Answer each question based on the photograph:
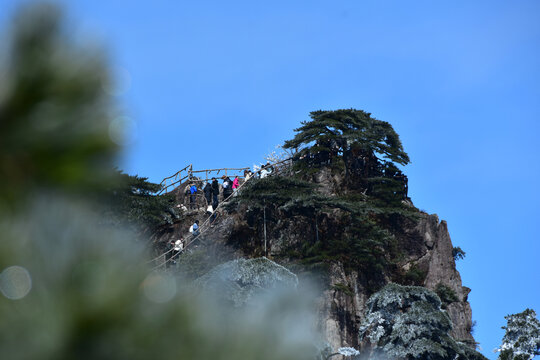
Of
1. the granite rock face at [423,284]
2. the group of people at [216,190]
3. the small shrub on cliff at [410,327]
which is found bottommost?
the small shrub on cliff at [410,327]

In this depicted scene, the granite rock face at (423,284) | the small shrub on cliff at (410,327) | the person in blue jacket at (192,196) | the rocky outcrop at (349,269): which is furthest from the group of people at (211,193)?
the small shrub on cliff at (410,327)

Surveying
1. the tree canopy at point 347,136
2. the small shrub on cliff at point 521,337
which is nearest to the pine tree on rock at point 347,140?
the tree canopy at point 347,136

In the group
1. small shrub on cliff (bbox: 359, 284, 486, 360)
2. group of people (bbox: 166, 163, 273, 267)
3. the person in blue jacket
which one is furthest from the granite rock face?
the person in blue jacket

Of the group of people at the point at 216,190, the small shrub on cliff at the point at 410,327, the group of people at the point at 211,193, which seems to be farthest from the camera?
the group of people at the point at 216,190

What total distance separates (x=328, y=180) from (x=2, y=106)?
29578 millimetres

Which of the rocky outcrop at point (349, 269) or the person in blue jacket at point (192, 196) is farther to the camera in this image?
the person in blue jacket at point (192, 196)

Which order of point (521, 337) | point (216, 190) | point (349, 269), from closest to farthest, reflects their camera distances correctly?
point (521, 337) → point (349, 269) → point (216, 190)

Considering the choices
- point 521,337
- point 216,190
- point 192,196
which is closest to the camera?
point 521,337

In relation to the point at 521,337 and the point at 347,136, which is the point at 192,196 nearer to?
the point at 347,136

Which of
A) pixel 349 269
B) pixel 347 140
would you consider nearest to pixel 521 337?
pixel 349 269

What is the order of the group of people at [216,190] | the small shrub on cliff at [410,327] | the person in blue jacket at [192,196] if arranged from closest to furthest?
the small shrub on cliff at [410,327] → the group of people at [216,190] → the person in blue jacket at [192,196]

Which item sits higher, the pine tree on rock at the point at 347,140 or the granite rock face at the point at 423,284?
the pine tree on rock at the point at 347,140

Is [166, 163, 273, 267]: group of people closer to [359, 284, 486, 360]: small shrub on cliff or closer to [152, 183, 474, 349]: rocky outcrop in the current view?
[152, 183, 474, 349]: rocky outcrop

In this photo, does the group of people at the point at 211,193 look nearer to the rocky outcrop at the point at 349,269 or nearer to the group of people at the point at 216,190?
the group of people at the point at 216,190
